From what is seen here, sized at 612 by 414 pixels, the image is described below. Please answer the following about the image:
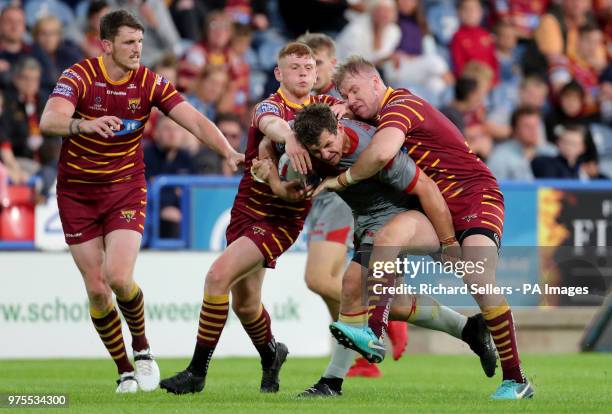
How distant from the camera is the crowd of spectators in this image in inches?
604

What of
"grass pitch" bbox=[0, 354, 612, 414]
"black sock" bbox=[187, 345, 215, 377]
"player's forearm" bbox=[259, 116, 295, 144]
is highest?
"player's forearm" bbox=[259, 116, 295, 144]

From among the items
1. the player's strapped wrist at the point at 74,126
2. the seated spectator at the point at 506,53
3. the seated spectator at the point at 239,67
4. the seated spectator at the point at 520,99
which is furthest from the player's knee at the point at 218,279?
the seated spectator at the point at 506,53

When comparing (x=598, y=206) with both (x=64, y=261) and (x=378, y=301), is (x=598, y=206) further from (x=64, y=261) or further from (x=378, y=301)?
(x=378, y=301)

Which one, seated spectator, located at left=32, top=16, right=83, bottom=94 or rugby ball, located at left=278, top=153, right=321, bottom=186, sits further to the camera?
seated spectator, located at left=32, top=16, right=83, bottom=94

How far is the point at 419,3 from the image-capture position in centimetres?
1888

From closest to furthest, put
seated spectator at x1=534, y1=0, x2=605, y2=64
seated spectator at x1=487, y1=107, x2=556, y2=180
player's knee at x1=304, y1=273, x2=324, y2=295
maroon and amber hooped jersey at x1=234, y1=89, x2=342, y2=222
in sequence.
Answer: maroon and amber hooped jersey at x1=234, y1=89, x2=342, y2=222, player's knee at x1=304, y1=273, x2=324, y2=295, seated spectator at x1=487, y1=107, x2=556, y2=180, seated spectator at x1=534, y1=0, x2=605, y2=64

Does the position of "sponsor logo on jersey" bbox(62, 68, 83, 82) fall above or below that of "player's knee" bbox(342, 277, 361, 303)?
above

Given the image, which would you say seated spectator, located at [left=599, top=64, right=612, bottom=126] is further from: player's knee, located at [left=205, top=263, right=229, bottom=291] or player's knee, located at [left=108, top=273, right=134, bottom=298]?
player's knee, located at [left=205, top=263, right=229, bottom=291]

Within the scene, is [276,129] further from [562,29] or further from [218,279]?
[562,29]

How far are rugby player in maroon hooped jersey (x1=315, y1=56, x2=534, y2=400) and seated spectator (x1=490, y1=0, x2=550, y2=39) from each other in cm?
1168

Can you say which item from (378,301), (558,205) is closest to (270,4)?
(558,205)

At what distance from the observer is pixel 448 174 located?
346 inches

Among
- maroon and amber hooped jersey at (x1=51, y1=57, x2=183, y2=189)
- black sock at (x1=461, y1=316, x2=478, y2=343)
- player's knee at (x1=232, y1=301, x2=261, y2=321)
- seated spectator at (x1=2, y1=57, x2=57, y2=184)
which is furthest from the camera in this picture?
seated spectator at (x1=2, y1=57, x2=57, y2=184)

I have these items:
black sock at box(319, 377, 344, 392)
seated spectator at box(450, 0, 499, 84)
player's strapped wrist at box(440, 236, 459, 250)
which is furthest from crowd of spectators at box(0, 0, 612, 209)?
player's strapped wrist at box(440, 236, 459, 250)
